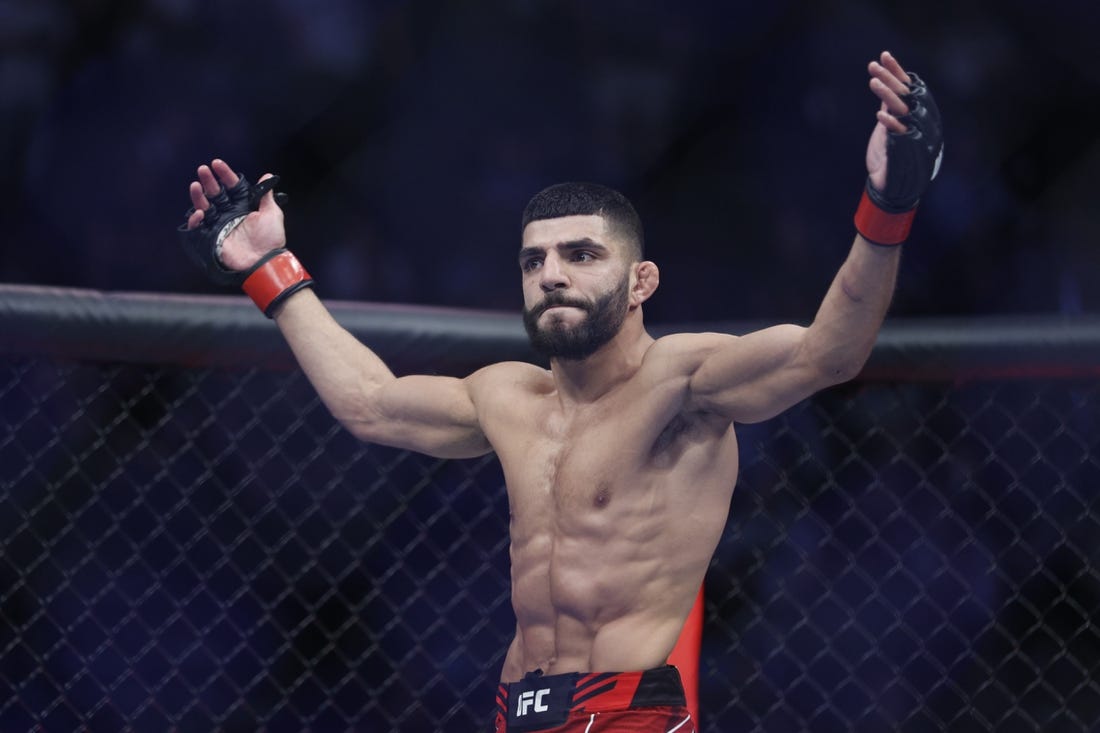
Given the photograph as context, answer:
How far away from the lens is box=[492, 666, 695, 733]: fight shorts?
134 centimetres

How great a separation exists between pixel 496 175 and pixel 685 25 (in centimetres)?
55

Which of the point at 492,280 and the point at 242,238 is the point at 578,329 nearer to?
the point at 242,238

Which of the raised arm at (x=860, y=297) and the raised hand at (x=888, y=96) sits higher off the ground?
the raised hand at (x=888, y=96)

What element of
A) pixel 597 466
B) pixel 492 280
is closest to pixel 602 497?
pixel 597 466

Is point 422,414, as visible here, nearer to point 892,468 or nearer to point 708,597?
point 708,597

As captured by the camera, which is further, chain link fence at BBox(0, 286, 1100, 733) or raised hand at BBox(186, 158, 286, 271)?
chain link fence at BBox(0, 286, 1100, 733)

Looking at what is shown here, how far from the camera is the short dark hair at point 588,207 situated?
1511 mm

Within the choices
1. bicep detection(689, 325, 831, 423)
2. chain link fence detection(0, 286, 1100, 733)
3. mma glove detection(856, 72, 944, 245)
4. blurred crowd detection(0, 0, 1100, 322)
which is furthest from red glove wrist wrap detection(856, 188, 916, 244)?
blurred crowd detection(0, 0, 1100, 322)

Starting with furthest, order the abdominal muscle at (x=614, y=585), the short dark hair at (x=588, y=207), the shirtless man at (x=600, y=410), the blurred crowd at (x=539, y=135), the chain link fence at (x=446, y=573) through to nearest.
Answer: the blurred crowd at (x=539, y=135) → the chain link fence at (x=446, y=573) → the short dark hair at (x=588, y=207) → the abdominal muscle at (x=614, y=585) → the shirtless man at (x=600, y=410)

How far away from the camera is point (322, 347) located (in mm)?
1614

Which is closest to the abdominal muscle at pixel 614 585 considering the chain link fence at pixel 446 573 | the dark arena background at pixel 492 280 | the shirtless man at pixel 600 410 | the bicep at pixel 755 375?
the shirtless man at pixel 600 410

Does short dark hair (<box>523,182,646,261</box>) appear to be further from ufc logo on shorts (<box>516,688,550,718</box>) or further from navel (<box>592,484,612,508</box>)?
ufc logo on shorts (<box>516,688,550,718</box>)

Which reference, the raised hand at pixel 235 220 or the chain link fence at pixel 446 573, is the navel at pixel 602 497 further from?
the chain link fence at pixel 446 573

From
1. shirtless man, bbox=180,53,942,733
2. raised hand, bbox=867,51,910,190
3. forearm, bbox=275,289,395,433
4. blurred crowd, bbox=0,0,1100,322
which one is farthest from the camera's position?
blurred crowd, bbox=0,0,1100,322
